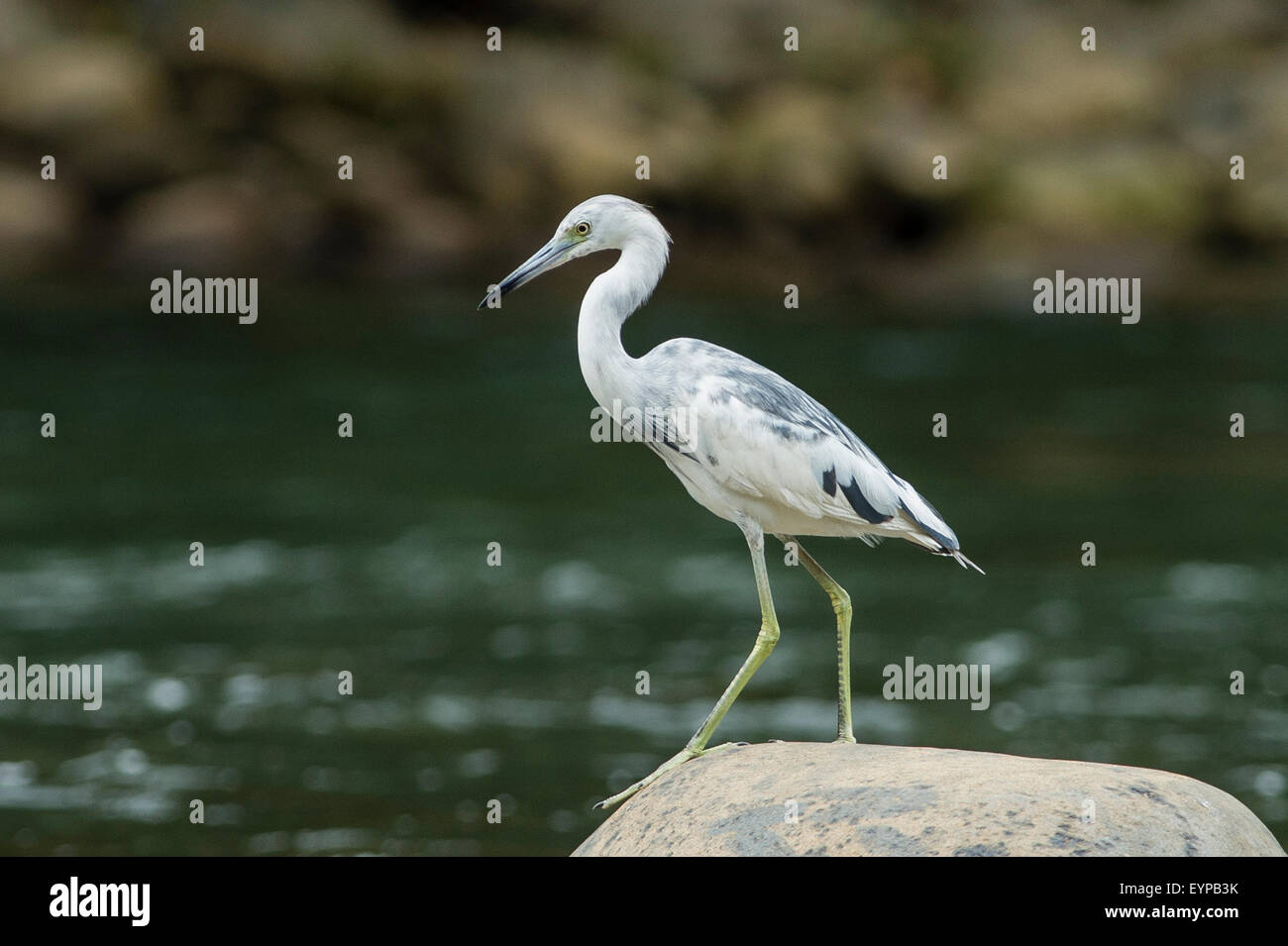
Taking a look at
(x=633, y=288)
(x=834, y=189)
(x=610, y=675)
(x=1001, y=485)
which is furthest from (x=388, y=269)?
(x=633, y=288)

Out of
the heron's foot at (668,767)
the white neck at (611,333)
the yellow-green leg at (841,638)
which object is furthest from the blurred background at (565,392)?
the white neck at (611,333)

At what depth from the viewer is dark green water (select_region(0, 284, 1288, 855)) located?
1412 centimetres

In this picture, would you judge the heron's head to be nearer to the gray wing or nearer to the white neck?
the white neck

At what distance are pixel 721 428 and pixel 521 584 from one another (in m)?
11.0

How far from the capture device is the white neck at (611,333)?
8352 mm

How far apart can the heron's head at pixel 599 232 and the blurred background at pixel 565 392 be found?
18.8ft

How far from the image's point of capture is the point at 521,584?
1916cm

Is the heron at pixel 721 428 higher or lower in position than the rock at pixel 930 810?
higher

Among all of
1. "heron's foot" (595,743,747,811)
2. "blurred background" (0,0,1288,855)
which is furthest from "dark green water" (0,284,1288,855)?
"heron's foot" (595,743,747,811)

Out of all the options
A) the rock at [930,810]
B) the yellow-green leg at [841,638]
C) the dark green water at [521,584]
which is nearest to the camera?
the rock at [930,810]

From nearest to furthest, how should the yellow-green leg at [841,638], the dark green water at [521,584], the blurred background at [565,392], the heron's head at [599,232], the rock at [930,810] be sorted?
the rock at [930,810]
the heron's head at [599,232]
the yellow-green leg at [841,638]
the dark green water at [521,584]
the blurred background at [565,392]

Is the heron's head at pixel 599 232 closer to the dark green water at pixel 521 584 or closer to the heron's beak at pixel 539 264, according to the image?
the heron's beak at pixel 539 264

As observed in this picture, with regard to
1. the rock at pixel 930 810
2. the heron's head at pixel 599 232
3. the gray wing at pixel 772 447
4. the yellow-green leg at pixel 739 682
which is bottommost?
the rock at pixel 930 810
